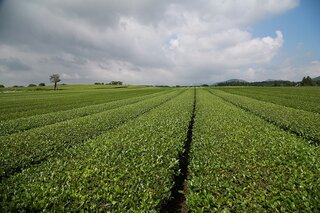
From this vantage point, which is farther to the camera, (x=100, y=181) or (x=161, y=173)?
(x=161, y=173)

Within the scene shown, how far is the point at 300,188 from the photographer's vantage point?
699cm

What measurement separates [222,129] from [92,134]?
10.3 meters

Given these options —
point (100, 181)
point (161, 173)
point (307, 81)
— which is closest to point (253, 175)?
point (161, 173)

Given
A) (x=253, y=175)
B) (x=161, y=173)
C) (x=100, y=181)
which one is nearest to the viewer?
(x=100, y=181)

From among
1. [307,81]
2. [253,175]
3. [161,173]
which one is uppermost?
[307,81]

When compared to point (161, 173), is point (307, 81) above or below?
above

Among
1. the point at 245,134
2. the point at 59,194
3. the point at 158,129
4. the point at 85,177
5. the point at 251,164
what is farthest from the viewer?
the point at 158,129

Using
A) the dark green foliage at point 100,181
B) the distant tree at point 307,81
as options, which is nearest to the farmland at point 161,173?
the dark green foliage at point 100,181

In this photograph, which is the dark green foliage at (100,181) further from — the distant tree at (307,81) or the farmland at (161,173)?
the distant tree at (307,81)

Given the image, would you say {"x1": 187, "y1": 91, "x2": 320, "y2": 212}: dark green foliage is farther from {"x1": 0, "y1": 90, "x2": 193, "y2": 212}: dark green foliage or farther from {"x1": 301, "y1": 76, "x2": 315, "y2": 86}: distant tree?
{"x1": 301, "y1": 76, "x2": 315, "y2": 86}: distant tree

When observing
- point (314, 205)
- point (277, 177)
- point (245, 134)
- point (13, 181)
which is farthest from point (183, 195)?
point (245, 134)

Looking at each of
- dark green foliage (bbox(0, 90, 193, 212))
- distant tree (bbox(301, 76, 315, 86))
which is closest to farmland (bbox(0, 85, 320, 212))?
dark green foliage (bbox(0, 90, 193, 212))

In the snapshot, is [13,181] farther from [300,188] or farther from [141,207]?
[300,188]

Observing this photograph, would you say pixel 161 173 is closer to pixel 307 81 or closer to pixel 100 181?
pixel 100 181
